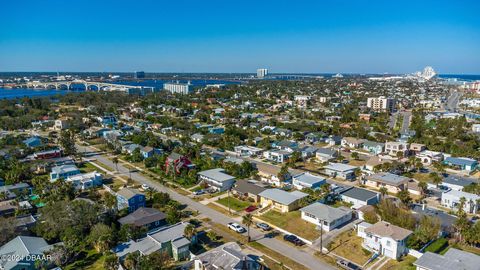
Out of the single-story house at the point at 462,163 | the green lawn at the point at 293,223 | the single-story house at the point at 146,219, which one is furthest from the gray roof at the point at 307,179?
the single-story house at the point at 462,163

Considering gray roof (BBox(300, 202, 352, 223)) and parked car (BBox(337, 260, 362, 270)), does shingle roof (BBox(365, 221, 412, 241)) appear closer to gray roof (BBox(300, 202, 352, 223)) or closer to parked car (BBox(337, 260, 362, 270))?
parked car (BBox(337, 260, 362, 270))

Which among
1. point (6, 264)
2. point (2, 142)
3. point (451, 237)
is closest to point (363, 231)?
point (451, 237)

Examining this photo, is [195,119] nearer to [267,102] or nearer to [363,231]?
[267,102]

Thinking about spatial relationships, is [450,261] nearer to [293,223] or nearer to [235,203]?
[293,223]

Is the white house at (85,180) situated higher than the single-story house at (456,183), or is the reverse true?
the single-story house at (456,183)

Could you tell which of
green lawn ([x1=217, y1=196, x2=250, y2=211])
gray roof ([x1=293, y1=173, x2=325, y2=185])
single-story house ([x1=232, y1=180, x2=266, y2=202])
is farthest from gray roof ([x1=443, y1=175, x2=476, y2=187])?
green lawn ([x1=217, y1=196, x2=250, y2=211])

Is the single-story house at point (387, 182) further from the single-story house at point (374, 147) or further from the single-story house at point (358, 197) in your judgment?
the single-story house at point (374, 147)

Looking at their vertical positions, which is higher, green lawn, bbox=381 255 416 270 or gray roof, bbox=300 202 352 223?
gray roof, bbox=300 202 352 223
